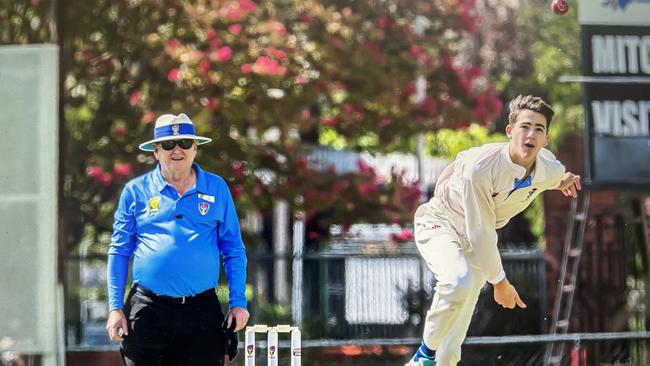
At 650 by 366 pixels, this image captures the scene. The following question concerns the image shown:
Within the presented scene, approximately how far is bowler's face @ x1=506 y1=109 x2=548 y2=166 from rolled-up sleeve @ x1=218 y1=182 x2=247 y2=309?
5.05 ft

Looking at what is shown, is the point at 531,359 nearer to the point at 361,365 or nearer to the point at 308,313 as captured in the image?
the point at 361,365

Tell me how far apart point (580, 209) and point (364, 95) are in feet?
6.72

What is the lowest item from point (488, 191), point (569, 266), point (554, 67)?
point (569, 266)

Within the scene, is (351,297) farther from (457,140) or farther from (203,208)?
(203,208)

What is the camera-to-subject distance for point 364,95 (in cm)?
1045

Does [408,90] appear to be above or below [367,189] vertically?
above

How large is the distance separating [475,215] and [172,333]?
5.57 feet

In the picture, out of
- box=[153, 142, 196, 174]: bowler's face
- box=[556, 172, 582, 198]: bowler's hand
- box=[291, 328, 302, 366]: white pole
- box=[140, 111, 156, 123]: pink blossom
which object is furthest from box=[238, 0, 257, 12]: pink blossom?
box=[291, 328, 302, 366]: white pole

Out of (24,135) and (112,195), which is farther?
(112,195)

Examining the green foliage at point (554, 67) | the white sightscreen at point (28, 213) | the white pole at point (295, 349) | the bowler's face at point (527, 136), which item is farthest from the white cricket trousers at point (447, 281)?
the green foliage at point (554, 67)

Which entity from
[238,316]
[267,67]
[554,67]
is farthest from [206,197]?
[554,67]

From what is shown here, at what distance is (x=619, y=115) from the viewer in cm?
948

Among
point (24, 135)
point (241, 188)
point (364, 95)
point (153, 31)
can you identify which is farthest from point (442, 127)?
point (24, 135)

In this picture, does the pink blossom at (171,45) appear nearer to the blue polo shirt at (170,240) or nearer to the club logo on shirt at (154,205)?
the blue polo shirt at (170,240)
